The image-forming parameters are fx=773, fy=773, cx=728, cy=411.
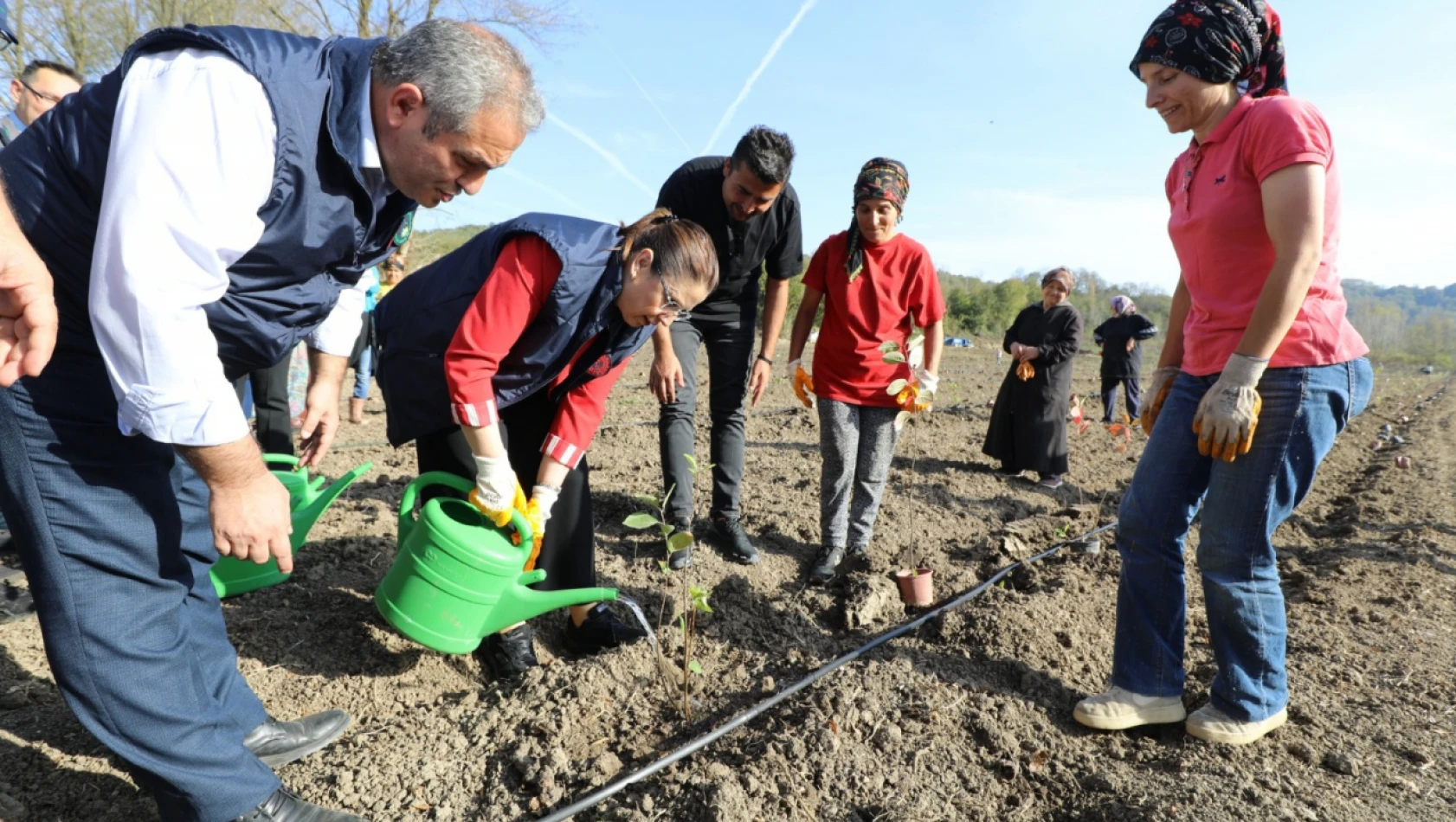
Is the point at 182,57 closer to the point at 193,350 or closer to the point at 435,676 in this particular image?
the point at 193,350

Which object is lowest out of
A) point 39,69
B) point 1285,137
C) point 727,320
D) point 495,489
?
point 495,489

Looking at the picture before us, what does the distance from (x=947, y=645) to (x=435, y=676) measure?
62.4 inches

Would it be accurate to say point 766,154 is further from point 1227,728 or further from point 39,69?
point 39,69

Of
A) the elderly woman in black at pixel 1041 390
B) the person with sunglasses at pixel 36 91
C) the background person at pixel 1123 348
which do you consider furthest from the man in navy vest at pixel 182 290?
the background person at pixel 1123 348

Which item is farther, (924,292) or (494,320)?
(924,292)

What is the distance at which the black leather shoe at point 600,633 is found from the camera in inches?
95.5

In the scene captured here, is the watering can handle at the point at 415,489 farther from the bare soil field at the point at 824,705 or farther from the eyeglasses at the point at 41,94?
the eyeglasses at the point at 41,94

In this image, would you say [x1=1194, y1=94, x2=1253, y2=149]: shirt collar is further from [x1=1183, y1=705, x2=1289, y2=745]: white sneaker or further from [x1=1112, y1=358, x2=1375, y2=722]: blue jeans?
[x1=1183, y1=705, x2=1289, y2=745]: white sneaker

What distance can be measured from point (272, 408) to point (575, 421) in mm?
2427

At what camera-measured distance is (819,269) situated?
3230 millimetres

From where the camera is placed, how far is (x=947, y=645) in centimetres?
247

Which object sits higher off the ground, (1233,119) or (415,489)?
(1233,119)

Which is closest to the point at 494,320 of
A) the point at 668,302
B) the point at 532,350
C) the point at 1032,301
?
the point at 532,350

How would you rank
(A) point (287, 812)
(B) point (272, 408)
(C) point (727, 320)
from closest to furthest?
(A) point (287, 812) → (C) point (727, 320) → (B) point (272, 408)
